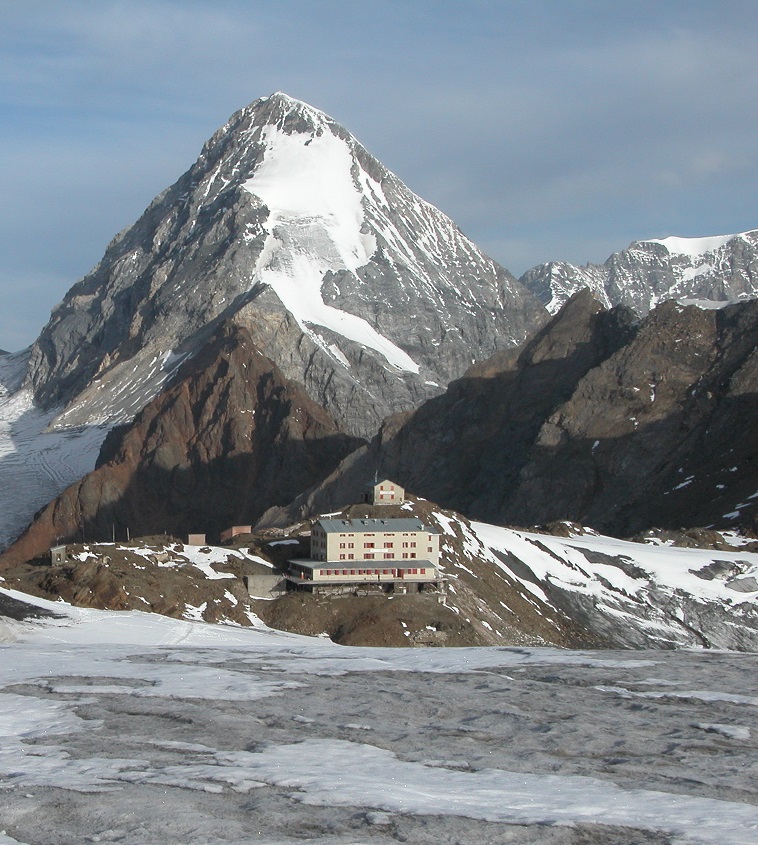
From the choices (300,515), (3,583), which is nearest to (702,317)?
(300,515)

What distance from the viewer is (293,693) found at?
1046 inches

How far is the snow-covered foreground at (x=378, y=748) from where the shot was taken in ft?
54.9

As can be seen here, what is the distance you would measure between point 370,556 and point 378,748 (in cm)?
7177

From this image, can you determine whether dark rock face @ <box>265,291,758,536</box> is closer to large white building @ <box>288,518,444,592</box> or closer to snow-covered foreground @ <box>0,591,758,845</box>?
large white building @ <box>288,518,444,592</box>

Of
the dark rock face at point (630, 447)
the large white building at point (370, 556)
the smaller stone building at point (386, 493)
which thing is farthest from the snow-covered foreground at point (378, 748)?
the dark rock face at point (630, 447)

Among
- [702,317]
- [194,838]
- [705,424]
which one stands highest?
[702,317]

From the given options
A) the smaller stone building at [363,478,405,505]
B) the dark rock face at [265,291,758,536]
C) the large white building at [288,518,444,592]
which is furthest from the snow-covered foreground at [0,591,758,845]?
the dark rock face at [265,291,758,536]

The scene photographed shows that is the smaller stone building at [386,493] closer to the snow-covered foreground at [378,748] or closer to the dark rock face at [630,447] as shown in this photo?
the dark rock face at [630,447]

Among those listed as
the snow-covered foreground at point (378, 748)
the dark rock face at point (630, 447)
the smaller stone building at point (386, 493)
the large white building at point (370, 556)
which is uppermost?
the dark rock face at point (630, 447)

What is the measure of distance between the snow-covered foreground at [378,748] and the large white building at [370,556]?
5547 centimetres

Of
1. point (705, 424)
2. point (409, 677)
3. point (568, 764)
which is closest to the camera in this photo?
point (568, 764)

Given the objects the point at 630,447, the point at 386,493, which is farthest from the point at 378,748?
the point at 630,447

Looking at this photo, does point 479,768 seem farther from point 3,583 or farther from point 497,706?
point 3,583

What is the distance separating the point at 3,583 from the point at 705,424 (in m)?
118
